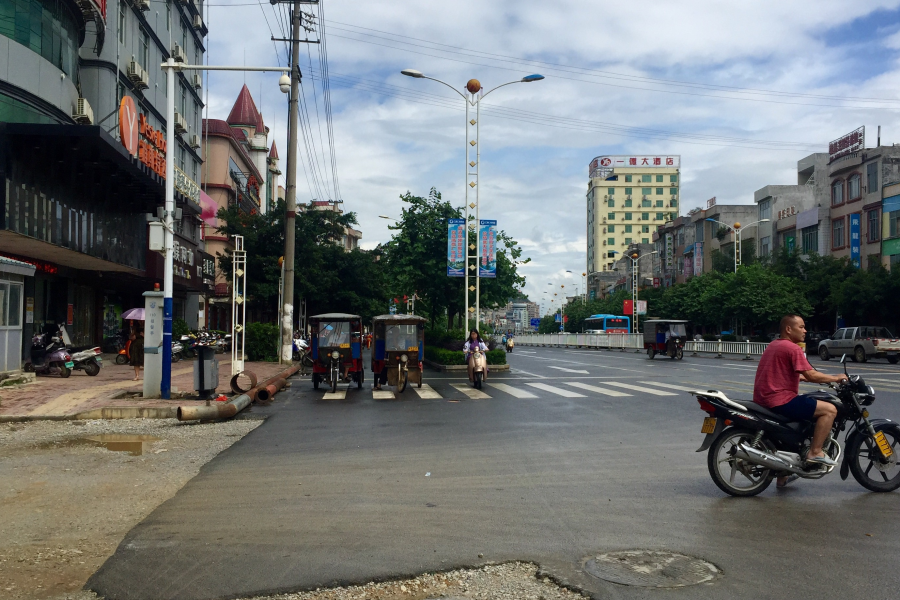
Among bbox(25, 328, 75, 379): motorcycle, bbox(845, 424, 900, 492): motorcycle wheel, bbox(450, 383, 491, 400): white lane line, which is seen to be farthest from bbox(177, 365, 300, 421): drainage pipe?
bbox(845, 424, 900, 492): motorcycle wheel

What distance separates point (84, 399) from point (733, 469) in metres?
12.0

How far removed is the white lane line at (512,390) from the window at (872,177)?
1633 inches

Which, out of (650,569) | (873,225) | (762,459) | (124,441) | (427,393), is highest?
(873,225)

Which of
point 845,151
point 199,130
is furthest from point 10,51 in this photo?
point 845,151

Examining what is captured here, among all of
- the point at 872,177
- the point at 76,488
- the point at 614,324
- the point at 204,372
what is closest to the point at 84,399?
the point at 204,372

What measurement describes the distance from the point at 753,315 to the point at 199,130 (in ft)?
120

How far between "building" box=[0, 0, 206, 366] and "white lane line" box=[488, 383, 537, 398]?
9161 millimetres

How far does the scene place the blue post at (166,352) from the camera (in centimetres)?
1521

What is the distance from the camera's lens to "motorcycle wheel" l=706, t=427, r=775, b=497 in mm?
7160

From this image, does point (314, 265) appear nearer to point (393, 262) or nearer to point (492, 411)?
point (393, 262)

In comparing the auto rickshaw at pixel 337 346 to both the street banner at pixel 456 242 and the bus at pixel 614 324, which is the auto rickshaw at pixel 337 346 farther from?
the bus at pixel 614 324

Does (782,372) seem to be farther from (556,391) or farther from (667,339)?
(667,339)

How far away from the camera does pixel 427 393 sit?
755 inches

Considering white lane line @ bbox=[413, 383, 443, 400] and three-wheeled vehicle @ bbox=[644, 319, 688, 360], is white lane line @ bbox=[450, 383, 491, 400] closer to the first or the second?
white lane line @ bbox=[413, 383, 443, 400]
